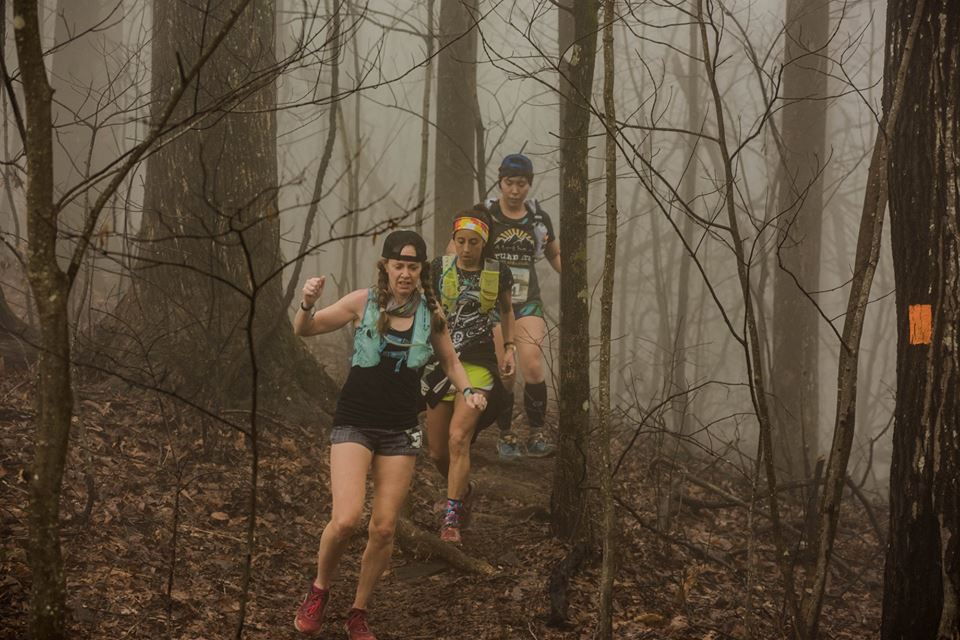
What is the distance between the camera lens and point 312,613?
15.2 feet

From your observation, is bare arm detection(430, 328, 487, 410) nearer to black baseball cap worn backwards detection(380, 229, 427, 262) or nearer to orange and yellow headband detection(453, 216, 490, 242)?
black baseball cap worn backwards detection(380, 229, 427, 262)

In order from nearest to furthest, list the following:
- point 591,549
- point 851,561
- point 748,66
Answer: point 591,549, point 851,561, point 748,66

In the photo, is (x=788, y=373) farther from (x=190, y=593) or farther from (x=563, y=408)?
(x=190, y=593)

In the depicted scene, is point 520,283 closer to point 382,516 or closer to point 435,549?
point 435,549

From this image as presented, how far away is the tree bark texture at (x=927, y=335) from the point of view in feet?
13.4

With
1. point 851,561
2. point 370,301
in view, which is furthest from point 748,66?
point 370,301

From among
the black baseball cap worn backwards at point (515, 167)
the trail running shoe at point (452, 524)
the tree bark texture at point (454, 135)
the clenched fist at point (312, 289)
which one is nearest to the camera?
the clenched fist at point (312, 289)

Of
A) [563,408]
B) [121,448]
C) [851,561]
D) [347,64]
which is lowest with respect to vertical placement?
[851,561]

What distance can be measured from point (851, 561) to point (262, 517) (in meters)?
4.69

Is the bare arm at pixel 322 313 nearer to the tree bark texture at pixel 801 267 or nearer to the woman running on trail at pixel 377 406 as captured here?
the woman running on trail at pixel 377 406

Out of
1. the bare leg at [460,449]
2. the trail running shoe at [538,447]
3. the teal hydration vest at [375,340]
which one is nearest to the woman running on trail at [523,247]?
the trail running shoe at [538,447]

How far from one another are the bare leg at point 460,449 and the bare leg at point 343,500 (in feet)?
5.06

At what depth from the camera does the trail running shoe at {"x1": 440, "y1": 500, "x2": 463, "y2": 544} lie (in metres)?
6.14

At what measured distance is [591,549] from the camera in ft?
19.2
